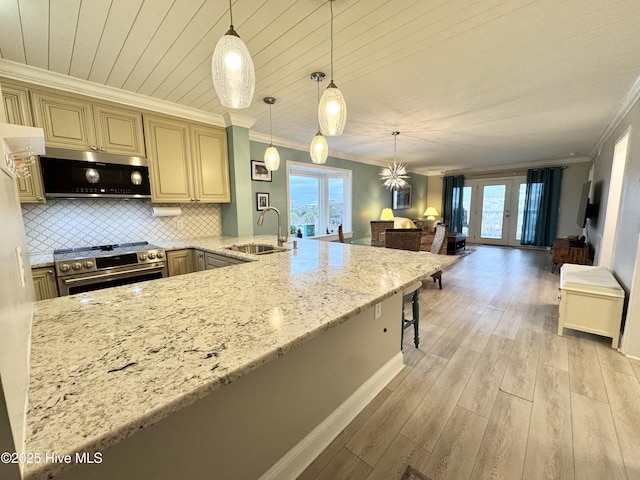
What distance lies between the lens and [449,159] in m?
6.40

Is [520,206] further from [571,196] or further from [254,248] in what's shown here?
[254,248]

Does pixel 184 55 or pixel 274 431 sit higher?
pixel 184 55

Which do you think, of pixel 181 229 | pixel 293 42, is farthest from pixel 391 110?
pixel 181 229

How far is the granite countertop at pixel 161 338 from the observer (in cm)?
50

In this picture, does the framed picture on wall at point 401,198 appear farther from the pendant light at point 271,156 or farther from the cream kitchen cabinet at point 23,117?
the cream kitchen cabinet at point 23,117

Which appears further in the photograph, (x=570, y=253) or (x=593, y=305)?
(x=570, y=253)

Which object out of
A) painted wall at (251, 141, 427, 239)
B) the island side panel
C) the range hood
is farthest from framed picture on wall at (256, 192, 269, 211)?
the island side panel

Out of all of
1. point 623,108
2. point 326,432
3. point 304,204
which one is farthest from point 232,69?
point 623,108

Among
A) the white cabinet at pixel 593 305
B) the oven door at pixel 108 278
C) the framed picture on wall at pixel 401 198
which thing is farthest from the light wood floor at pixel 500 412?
the framed picture on wall at pixel 401 198

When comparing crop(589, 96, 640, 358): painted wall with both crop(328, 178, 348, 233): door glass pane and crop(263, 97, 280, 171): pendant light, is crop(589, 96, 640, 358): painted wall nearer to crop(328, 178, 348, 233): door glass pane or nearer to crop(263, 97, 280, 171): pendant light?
crop(263, 97, 280, 171): pendant light

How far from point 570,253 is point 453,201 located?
160 inches

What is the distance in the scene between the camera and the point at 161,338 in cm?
81

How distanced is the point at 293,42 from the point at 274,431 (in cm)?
230

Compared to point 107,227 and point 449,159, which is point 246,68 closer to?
point 107,227
